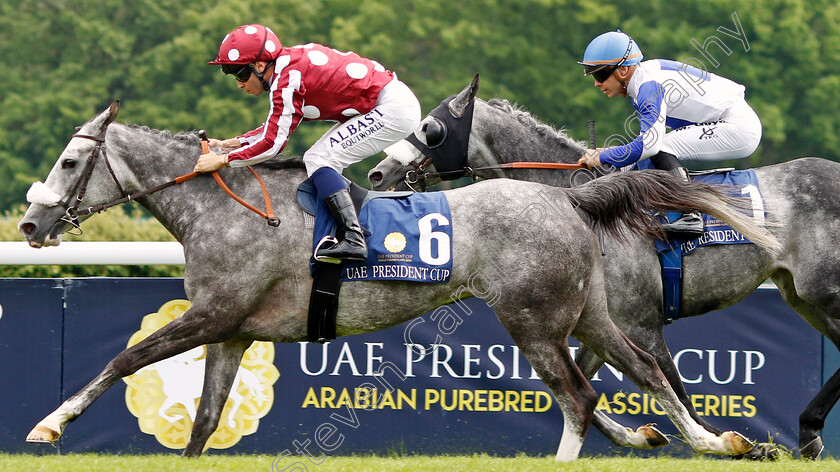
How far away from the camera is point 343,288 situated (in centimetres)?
480

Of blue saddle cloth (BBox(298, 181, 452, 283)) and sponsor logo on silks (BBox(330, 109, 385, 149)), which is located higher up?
sponsor logo on silks (BBox(330, 109, 385, 149))

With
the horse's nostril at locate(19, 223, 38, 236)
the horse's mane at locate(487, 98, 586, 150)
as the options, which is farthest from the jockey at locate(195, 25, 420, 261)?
the horse's mane at locate(487, 98, 586, 150)

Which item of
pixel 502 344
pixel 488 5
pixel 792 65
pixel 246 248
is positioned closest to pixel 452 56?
pixel 488 5

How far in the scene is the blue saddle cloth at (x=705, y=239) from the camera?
5484mm

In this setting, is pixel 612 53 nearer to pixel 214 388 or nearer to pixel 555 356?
pixel 555 356

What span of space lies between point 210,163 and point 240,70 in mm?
473

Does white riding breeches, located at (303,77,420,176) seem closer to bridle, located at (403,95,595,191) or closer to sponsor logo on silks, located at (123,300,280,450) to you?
bridle, located at (403,95,595,191)

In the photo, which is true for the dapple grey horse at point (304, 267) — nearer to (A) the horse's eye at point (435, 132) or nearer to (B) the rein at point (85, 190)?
(B) the rein at point (85, 190)

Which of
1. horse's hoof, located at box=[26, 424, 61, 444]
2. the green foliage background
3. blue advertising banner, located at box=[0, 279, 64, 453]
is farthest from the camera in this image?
the green foliage background

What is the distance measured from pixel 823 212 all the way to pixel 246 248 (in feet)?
10.3

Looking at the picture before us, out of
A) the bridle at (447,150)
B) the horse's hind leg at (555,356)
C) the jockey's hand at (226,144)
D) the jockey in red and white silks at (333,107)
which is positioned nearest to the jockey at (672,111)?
the bridle at (447,150)

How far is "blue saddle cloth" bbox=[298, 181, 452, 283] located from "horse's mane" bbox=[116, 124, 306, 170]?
39cm

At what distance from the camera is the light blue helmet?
5562mm

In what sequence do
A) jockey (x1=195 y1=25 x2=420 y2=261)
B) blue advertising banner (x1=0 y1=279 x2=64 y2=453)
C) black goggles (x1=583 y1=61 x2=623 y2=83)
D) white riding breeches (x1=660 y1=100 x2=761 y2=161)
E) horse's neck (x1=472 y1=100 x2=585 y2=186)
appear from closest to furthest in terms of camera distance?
jockey (x1=195 y1=25 x2=420 y2=261) < black goggles (x1=583 y1=61 x2=623 y2=83) < white riding breeches (x1=660 y1=100 x2=761 y2=161) < horse's neck (x1=472 y1=100 x2=585 y2=186) < blue advertising banner (x1=0 y1=279 x2=64 y2=453)
